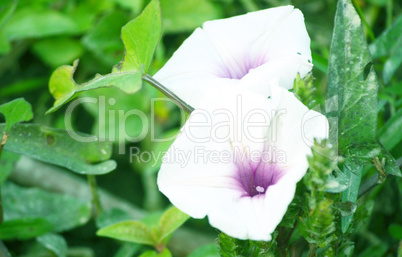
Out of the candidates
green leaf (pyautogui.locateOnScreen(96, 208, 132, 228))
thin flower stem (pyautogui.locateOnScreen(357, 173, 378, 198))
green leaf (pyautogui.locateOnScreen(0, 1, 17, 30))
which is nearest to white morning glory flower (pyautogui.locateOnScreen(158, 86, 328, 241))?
thin flower stem (pyautogui.locateOnScreen(357, 173, 378, 198))

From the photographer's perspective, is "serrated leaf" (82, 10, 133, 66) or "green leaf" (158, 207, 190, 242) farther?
"serrated leaf" (82, 10, 133, 66)

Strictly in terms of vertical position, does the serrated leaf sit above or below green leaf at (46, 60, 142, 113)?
below

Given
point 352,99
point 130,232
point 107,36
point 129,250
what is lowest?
point 129,250

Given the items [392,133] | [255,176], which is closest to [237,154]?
[255,176]

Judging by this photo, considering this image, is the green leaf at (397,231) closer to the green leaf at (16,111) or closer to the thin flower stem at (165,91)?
the thin flower stem at (165,91)

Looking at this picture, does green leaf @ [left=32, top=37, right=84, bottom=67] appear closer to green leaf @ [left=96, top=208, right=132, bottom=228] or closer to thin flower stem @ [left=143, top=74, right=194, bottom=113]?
green leaf @ [left=96, top=208, right=132, bottom=228]

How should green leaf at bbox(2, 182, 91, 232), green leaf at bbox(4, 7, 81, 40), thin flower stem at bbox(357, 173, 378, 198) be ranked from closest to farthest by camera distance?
thin flower stem at bbox(357, 173, 378, 198) < green leaf at bbox(2, 182, 91, 232) < green leaf at bbox(4, 7, 81, 40)

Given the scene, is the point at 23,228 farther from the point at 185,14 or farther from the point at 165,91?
the point at 185,14
